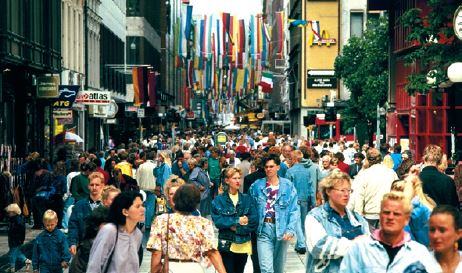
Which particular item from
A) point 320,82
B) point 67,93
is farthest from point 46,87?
point 320,82

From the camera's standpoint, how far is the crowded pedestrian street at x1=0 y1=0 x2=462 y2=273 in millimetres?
9398

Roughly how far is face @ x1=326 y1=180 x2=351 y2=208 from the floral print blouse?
3.83ft

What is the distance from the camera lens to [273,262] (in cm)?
1434

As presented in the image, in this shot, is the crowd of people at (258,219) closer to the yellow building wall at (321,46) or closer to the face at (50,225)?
the face at (50,225)

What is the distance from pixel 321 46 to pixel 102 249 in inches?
3222

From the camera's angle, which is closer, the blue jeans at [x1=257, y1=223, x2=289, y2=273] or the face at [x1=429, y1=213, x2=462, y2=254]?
the face at [x1=429, y1=213, x2=462, y2=254]

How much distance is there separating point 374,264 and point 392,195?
0.44m

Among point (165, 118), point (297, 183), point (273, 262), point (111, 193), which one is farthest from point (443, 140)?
point (165, 118)

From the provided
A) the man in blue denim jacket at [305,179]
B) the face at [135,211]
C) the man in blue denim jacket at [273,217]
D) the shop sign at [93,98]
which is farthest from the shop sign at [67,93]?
the face at [135,211]

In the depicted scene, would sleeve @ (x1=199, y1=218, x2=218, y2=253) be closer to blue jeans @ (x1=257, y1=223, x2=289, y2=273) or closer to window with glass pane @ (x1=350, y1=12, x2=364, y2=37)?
blue jeans @ (x1=257, y1=223, x2=289, y2=273)

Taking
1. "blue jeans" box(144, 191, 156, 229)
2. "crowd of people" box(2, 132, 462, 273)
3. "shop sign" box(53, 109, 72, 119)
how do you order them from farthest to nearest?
"shop sign" box(53, 109, 72, 119)
"blue jeans" box(144, 191, 156, 229)
"crowd of people" box(2, 132, 462, 273)

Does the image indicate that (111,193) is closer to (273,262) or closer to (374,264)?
(273,262)

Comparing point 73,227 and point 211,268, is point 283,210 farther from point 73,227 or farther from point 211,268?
point 211,268

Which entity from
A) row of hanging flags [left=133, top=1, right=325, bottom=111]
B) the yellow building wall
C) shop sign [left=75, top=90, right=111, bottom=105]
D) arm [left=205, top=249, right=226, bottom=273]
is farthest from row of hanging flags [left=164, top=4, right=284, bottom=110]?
arm [left=205, top=249, right=226, bottom=273]
